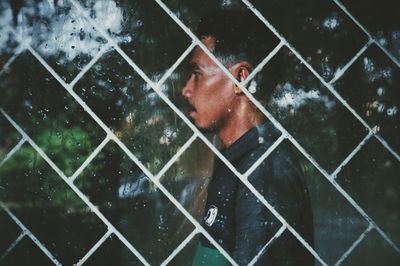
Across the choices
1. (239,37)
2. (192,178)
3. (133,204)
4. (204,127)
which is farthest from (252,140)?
(133,204)

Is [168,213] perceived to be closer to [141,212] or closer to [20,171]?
[141,212]

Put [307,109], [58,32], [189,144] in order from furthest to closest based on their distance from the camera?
[307,109], [58,32], [189,144]

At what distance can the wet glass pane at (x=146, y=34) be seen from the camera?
127cm

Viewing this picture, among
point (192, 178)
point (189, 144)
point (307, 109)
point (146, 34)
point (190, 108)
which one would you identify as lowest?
point (307, 109)

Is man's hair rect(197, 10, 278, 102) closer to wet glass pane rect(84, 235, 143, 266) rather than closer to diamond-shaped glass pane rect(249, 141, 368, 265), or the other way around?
diamond-shaped glass pane rect(249, 141, 368, 265)

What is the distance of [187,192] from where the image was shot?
1410mm

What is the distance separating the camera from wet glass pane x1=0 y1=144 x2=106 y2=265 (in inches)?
47.9

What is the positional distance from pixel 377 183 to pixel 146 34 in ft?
3.74

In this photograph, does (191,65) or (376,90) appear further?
(191,65)

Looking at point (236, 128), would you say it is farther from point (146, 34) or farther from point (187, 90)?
point (146, 34)

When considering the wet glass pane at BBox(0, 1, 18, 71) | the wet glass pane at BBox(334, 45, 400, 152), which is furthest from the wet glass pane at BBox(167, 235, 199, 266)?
the wet glass pane at BBox(0, 1, 18, 71)

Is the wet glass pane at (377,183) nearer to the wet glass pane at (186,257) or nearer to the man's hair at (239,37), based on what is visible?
the man's hair at (239,37)

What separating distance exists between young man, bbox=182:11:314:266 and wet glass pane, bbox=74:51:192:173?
0.13m

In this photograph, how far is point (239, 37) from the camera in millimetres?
1307
